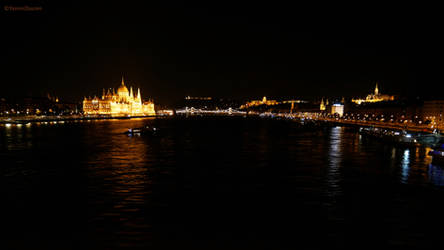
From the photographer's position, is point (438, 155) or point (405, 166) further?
point (405, 166)

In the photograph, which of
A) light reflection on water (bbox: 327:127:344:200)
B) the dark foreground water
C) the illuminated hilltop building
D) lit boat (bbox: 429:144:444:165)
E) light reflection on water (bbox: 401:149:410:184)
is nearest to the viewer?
the dark foreground water

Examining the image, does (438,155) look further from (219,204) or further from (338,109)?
(338,109)

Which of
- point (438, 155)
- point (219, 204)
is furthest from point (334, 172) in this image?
point (219, 204)

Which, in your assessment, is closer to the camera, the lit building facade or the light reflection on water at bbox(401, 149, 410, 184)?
the light reflection on water at bbox(401, 149, 410, 184)

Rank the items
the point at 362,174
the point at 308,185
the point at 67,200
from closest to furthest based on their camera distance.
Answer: the point at 67,200
the point at 308,185
the point at 362,174

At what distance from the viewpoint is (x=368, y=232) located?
1245 cm

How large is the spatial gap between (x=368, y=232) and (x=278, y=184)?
792 centimetres

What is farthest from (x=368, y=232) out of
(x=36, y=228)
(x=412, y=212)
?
(x=36, y=228)

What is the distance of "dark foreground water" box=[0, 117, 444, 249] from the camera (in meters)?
11.6

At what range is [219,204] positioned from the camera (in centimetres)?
1571

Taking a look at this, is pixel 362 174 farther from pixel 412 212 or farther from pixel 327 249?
pixel 327 249

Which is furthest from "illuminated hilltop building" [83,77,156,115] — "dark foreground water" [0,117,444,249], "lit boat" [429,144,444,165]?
"lit boat" [429,144,444,165]

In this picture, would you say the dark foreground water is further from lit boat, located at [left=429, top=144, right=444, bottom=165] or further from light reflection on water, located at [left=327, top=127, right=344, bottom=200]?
lit boat, located at [left=429, top=144, right=444, bottom=165]

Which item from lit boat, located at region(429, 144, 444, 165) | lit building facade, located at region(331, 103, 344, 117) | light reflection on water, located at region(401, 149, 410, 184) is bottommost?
light reflection on water, located at region(401, 149, 410, 184)
